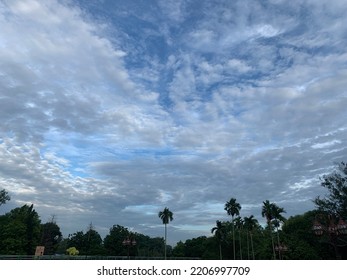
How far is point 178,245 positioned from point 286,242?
5704 centimetres

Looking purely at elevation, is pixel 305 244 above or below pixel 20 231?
below

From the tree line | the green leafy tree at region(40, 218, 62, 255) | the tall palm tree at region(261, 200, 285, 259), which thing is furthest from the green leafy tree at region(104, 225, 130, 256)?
the tall palm tree at region(261, 200, 285, 259)

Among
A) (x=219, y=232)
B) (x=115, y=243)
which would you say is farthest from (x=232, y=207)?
(x=115, y=243)

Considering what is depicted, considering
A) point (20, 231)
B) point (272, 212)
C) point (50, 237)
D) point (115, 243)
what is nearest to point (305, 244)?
point (272, 212)

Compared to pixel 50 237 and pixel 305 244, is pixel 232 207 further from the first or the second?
pixel 50 237

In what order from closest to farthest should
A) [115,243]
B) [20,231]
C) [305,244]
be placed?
[305,244], [20,231], [115,243]

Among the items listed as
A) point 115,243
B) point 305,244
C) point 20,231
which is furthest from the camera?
point 115,243

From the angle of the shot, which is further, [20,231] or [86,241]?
[86,241]

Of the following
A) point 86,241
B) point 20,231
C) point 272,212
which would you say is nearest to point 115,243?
point 86,241

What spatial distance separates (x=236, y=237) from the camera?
93.6 metres

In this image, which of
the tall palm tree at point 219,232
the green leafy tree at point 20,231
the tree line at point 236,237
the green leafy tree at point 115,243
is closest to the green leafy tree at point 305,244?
the tree line at point 236,237

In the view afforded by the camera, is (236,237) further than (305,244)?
Yes

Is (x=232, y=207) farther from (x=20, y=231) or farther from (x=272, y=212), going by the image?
(x=20, y=231)
